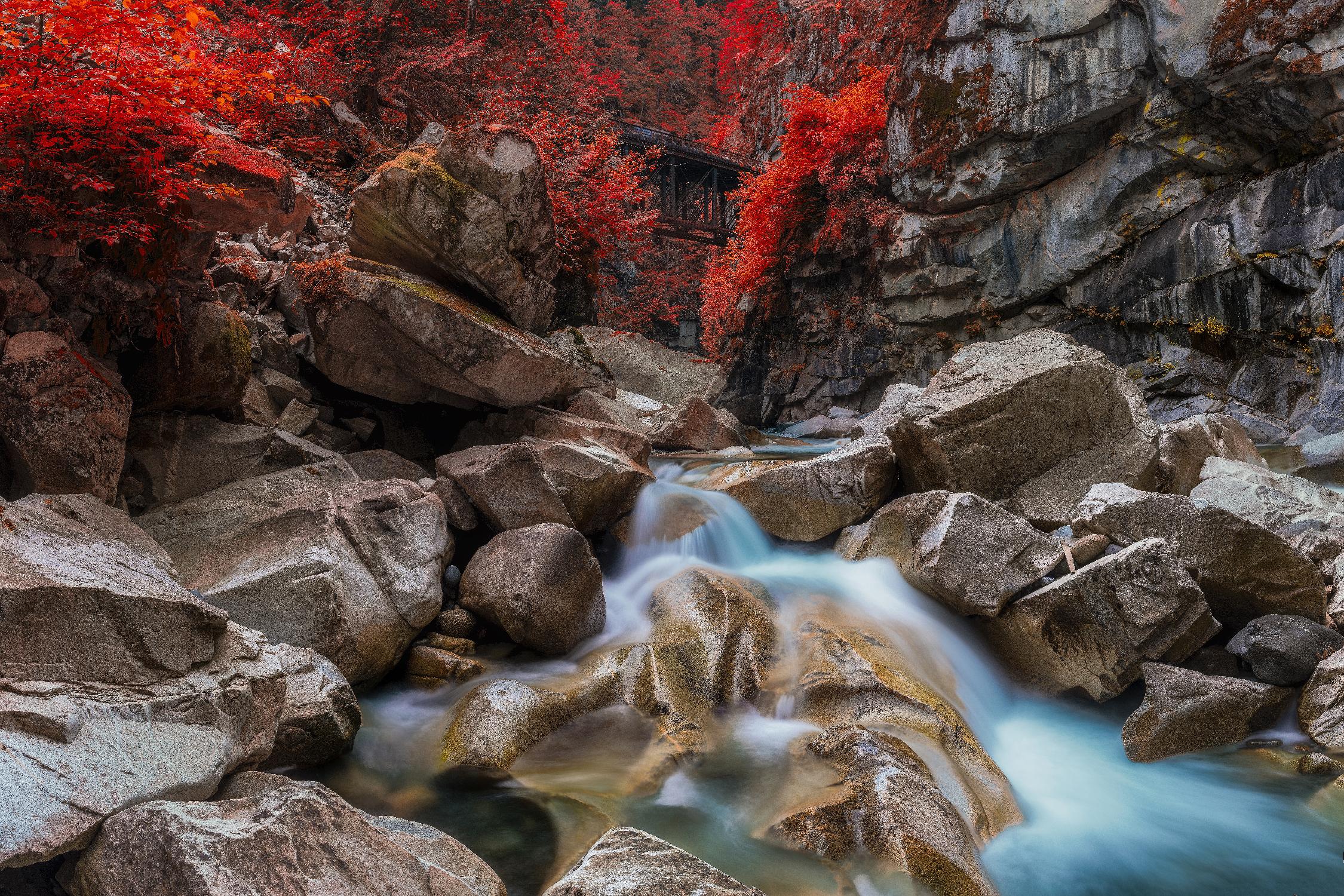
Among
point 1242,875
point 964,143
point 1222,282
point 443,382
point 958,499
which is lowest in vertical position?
point 1242,875

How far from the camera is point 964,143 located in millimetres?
18875

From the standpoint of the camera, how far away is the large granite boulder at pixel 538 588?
650 cm

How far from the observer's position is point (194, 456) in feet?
23.6

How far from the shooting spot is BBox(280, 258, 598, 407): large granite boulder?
8.35 metres

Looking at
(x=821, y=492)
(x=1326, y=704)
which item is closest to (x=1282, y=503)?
(x=1326, y=704)

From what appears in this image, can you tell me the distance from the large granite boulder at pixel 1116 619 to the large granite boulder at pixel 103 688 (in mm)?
5915

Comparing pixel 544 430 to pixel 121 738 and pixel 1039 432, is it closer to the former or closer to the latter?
pixel 1039 432

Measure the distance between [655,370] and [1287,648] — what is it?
23123mm

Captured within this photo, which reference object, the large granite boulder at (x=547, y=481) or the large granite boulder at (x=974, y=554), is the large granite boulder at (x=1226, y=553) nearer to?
the large granite boulder at (x=974, y=554)

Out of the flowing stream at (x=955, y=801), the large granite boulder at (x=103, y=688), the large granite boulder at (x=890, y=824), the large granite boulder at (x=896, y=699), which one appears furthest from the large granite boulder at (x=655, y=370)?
the large granite boulder at (x=103, y=688)

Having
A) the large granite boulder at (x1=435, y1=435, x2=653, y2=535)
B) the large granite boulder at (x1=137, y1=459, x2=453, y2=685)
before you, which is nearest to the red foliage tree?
the large granite boulder at (x1=137, y1=459, x2=453, y2=685)

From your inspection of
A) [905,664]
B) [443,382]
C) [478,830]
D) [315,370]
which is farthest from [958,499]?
[315,370]

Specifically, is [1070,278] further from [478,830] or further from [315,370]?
[478,830]

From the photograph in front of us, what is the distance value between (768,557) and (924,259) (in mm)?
15033
